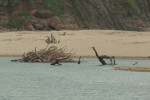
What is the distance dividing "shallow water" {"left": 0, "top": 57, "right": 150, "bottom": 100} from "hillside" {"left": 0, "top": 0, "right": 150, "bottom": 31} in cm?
6602

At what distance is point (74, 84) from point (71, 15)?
84012 mm

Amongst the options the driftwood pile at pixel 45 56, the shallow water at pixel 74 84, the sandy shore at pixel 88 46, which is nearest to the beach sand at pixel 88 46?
the sandy shore at pixel 88 46

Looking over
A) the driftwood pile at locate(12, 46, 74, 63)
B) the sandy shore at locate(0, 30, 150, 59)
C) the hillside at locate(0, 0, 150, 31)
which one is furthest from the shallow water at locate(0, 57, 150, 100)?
the hillside at locate(0, 0, 150, 31)

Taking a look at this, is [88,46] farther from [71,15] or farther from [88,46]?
[71,15]

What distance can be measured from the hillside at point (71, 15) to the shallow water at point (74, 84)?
6602 cm

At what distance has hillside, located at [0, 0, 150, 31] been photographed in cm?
9825

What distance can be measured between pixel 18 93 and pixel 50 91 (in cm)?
150

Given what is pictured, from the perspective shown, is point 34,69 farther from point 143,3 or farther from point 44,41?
point 143,3

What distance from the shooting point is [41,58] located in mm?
38000

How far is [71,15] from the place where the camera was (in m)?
107

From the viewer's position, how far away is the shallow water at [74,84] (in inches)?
746

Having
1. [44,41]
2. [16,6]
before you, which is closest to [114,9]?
[16,6]

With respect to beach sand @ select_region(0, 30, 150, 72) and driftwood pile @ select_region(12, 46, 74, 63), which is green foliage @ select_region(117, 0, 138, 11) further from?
driftwood pile @ select_region(12, 46, 74, 63)

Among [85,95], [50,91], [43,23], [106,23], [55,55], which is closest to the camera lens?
[85,95]
